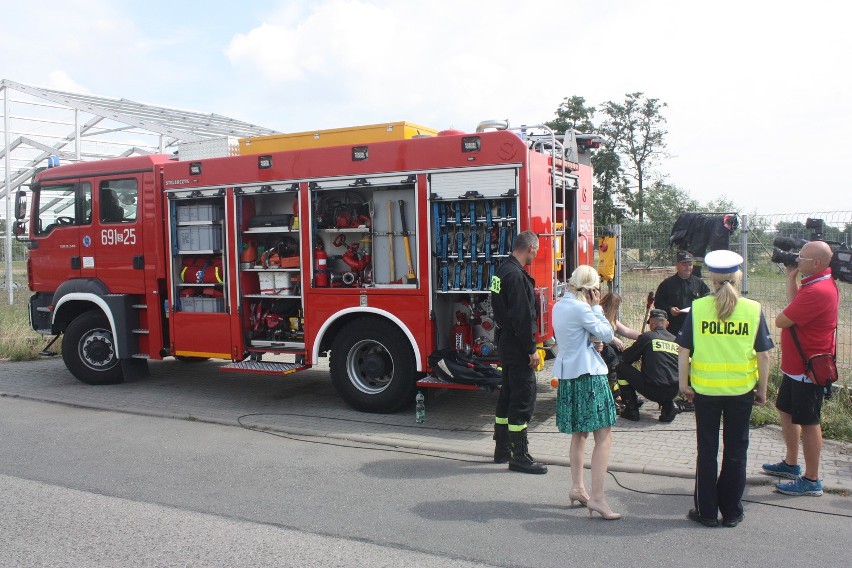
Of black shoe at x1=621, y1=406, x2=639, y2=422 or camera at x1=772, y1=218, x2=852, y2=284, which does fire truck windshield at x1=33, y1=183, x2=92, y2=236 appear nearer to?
black shoe at x1=621, y1=406, x2=639, y2=422

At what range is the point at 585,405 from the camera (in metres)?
4.91

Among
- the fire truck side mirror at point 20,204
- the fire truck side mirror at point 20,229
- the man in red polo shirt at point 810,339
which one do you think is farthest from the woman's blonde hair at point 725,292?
the fire truck side mirror at point 20,229

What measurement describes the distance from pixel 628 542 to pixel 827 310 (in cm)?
220

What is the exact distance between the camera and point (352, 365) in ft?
26.2

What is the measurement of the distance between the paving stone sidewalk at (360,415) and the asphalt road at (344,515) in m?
0.36

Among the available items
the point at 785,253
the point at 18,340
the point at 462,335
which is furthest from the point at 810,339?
the point at 18,340

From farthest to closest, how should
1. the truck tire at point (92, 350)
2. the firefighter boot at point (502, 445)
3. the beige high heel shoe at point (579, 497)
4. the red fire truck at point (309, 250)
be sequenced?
the truck tire at point (92, 350) < the red fire truck at point (309, 250) < the firefighter boot at point (502, 445) < the beige high heel shoe at point (579, 497)

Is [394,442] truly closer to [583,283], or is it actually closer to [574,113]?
[583,283]

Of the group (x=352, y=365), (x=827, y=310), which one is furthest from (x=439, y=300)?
(x=827, y=310)

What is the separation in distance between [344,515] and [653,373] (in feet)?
11.8

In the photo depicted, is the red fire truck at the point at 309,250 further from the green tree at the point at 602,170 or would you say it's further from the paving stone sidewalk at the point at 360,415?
the green tree at the point at 602,170

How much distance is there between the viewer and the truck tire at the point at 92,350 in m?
9.72

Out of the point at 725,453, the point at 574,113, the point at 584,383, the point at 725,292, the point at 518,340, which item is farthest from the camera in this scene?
the point at 574,113

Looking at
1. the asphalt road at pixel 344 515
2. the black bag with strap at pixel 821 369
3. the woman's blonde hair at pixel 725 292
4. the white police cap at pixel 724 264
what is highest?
the white police cap at pixel 724 264
